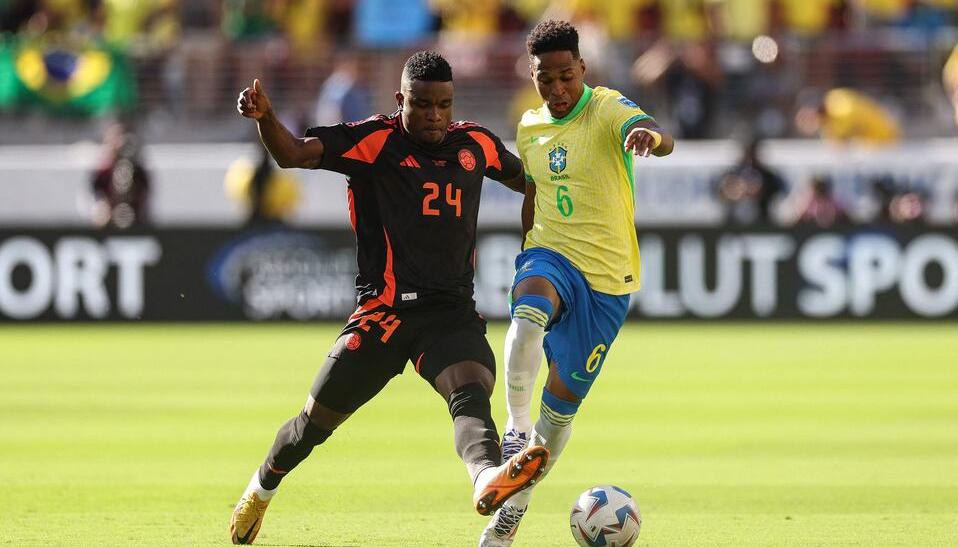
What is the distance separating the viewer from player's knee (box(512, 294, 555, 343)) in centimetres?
768

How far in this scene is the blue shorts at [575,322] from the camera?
7922mm

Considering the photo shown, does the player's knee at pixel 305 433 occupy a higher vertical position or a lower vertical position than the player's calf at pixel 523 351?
lower

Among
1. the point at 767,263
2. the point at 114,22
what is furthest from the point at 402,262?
the point at 114,22

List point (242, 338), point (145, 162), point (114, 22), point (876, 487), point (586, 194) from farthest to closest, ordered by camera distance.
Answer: point (114, 22), point (145, 162), point (242, 338), point (876, 487), point (586, 194)

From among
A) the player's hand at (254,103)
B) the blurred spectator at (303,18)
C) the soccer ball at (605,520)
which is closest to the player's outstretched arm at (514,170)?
the player's hand at (254,103)

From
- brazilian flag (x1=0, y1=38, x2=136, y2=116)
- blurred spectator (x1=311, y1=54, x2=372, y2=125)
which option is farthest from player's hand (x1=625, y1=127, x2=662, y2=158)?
brazilian flag (x1=0, y1=38, x2=136, y2=116)

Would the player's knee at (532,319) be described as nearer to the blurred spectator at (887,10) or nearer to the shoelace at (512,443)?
the shoelace at (512,443)

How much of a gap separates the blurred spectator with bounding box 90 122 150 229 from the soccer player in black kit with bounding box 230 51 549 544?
14617 millimetres

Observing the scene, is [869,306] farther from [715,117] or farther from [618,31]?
[618,31]

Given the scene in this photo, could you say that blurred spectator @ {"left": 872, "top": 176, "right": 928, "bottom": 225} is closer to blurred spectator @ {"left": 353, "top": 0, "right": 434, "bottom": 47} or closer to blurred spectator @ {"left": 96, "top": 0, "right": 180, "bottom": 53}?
blurred spectator @ {"left": 353, "top": 0, "right": 434, "bottom": 47}

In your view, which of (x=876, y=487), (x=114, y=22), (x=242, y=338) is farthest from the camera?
(x=114, y=22)

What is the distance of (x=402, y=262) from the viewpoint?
7.58m

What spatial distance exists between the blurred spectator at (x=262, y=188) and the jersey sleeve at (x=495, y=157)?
555 inches

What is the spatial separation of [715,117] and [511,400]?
51.5ft
